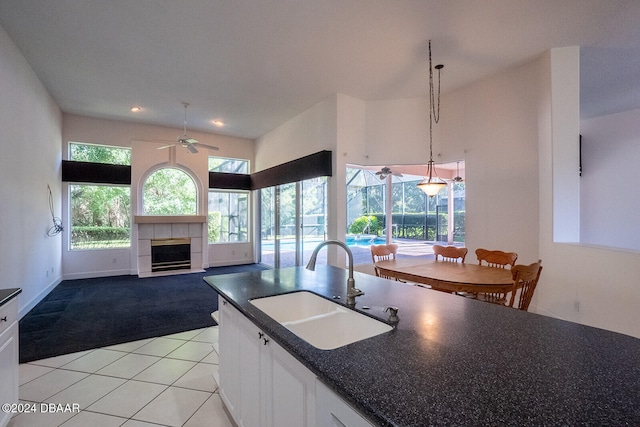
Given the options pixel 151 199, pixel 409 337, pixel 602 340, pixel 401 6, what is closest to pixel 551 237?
pixel 602 340

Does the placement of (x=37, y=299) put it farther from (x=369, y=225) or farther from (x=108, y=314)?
(x=369, y=225)

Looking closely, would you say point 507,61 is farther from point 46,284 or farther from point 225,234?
point 46,284

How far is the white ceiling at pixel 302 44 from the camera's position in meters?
2.88

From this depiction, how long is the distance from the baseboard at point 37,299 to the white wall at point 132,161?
0.60 metres

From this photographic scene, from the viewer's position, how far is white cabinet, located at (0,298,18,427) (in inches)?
68.6

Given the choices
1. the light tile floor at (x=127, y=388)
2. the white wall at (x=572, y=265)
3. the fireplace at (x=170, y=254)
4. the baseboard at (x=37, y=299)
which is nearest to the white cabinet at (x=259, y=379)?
the light tile floor at (x=127, y=388)

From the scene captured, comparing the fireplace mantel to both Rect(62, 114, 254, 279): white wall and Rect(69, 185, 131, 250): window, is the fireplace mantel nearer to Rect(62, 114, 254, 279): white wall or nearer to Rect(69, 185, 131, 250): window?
Rect(62, 114, 254, 279): white wall

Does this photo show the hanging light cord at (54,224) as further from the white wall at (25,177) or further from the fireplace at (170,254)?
the fireplace at (170,254)

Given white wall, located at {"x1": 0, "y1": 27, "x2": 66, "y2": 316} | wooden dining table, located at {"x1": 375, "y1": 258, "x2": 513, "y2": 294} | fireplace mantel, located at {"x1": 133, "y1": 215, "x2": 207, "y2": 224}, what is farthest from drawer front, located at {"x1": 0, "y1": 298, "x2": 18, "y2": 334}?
fireplace mantel, located at {"x1": 133, "y1": 215, "x2": 207, "y2": 224}

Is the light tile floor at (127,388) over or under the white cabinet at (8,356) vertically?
under

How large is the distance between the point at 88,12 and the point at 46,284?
437 centimetres

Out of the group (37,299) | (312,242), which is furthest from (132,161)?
(312,242)

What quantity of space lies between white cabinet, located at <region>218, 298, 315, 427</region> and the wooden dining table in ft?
6.13

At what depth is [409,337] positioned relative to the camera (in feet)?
3.87
